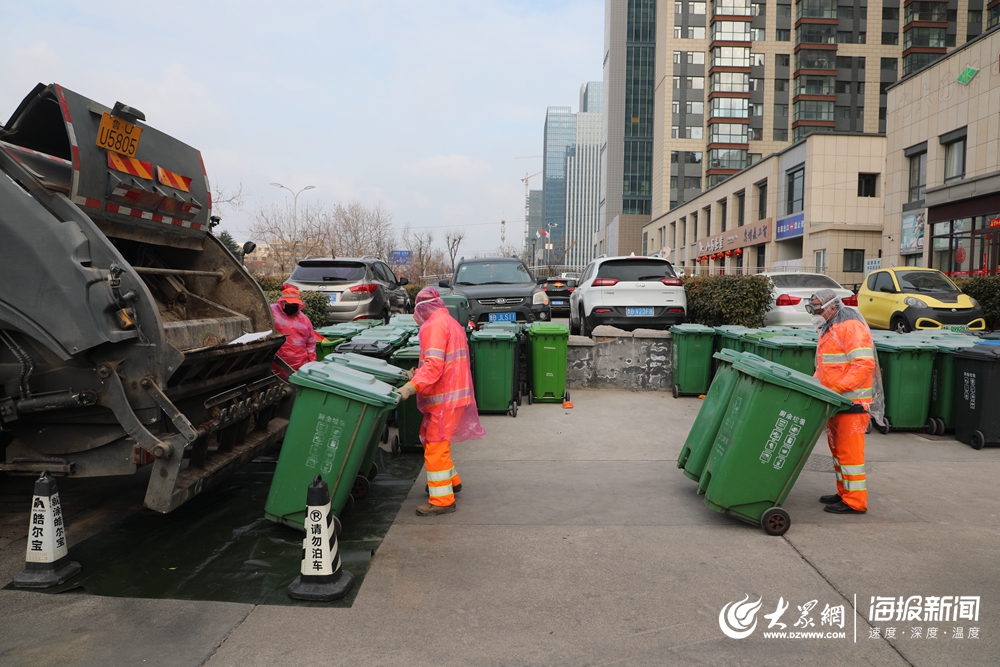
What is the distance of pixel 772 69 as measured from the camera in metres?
63.0

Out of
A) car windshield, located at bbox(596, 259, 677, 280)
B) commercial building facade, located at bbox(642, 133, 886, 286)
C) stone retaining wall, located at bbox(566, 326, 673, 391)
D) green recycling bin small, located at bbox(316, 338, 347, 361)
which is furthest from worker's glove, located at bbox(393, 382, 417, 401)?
commercial building facade, located at bbox(642, 133, 886, 286)

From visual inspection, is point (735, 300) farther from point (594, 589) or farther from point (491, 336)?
point (594, 589)

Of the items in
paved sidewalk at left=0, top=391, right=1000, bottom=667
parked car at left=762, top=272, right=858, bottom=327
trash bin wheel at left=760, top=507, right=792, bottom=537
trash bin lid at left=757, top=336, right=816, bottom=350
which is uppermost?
parked car at left=762, top=272, right=858, bottom=327

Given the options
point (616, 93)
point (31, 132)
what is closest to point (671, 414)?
point (31, 132)

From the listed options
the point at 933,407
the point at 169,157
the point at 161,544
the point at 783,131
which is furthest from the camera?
the point at 783,131

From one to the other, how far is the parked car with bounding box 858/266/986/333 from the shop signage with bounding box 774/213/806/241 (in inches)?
899

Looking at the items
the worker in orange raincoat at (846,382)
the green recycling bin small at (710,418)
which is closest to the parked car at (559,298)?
the green recycling bin small at (710,418)

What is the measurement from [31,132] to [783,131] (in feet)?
230

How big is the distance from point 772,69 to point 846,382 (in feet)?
220

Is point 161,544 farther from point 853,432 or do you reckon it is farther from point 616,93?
point 616,93

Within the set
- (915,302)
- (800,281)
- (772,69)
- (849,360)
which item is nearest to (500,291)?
(849,360)

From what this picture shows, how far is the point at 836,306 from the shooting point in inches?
195

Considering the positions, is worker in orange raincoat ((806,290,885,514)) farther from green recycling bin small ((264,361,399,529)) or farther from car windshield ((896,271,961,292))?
car windshield ((896,271,961,292))

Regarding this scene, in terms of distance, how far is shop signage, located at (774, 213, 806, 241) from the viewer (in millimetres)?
35969
